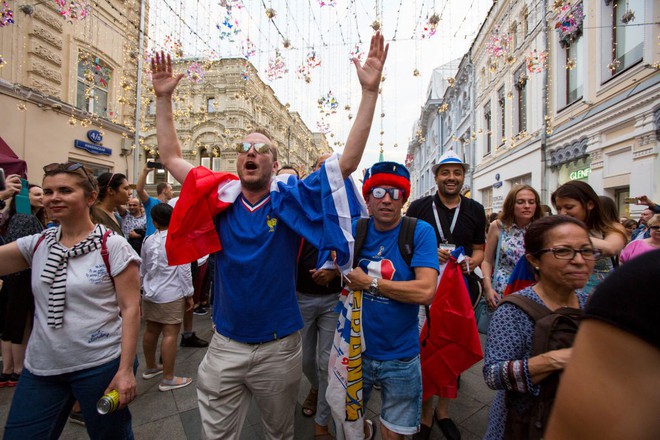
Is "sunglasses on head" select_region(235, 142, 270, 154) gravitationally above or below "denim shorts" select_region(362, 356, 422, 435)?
above

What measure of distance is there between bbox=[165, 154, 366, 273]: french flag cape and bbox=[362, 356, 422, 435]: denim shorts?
0.70 m

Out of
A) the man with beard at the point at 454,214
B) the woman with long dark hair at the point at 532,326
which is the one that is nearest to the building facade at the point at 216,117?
the man with beard at the point at 454,214

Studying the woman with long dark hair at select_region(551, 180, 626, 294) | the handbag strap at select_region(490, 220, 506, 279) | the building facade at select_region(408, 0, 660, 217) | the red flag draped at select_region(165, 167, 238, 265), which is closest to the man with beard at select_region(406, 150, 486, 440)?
the handbag strap at select_region(490, 220, 506, 279)

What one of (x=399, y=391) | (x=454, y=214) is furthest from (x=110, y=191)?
(x=454, y=214)

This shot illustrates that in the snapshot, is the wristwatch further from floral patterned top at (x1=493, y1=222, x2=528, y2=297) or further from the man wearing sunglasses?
floral patterned top at (x1=493, y1=222, x2=528, y2=297)

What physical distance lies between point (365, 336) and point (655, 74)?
10.4 meters

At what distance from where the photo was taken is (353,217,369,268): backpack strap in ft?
7.32

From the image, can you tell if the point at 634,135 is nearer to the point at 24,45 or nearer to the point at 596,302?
the point at 596,302

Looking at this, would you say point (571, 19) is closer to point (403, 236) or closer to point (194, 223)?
point (403, 236)

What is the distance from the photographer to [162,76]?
208cm

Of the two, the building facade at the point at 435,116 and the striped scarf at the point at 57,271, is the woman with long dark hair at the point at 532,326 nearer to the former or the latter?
the striped scarf at the point at 57,271

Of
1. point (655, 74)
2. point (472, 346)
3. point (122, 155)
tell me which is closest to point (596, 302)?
point (472, 346)

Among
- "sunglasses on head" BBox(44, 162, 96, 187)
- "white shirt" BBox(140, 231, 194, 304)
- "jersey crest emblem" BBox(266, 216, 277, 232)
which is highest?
"sunglasses on head" BBox(44, 162, 96, 187)

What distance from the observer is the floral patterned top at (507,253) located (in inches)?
128
